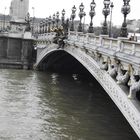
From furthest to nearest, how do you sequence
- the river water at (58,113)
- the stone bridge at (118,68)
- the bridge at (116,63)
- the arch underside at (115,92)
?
the river water at (58,113), the bridge at (116,63), the stone bridge at (118,68), the arch underside at (115,92)

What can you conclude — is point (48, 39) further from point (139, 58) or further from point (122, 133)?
point (139, 58)

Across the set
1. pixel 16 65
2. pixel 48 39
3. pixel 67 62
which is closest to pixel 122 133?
pixel 48 39

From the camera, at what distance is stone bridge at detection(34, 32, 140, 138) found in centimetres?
1480

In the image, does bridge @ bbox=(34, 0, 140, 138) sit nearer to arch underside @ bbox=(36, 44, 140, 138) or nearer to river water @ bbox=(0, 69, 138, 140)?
arch underside @ bbox=(36, 44, 140, 138)

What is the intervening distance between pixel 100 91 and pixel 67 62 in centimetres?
1587

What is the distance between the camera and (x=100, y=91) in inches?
1377

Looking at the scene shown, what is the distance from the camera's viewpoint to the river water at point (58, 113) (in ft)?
65.6

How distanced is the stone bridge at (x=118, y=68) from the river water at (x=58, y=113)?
254 centimetres

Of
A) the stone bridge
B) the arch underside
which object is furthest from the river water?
the stone bridge

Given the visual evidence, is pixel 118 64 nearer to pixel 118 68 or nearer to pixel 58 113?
pixel 118 68

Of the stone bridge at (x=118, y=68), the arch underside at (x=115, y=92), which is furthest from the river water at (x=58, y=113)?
the stone bridge at (x=118, y=68)

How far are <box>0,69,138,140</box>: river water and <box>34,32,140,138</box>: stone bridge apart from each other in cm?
254

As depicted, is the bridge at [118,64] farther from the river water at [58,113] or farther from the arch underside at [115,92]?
the river water at [58,113]

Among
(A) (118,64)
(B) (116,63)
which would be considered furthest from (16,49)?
(A) (118,64)
